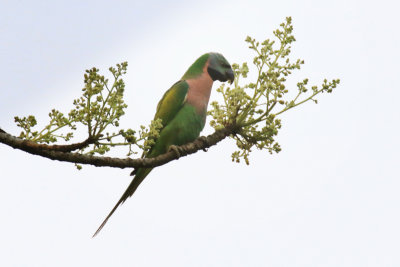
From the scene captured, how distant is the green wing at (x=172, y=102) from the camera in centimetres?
742

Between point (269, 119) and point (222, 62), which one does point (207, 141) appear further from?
point (222, 62)

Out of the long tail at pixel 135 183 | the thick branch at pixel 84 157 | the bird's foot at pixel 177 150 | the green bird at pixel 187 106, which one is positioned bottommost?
the thick branch at pixel 84 157

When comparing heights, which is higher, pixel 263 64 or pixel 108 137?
pixel 263 64

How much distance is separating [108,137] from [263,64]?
6.92 feet

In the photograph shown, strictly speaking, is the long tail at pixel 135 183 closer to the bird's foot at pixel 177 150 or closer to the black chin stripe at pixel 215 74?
the bird's foot at pixel 177 150

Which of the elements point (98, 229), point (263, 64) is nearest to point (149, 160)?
point (98, 229)

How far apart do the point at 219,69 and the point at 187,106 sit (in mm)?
693

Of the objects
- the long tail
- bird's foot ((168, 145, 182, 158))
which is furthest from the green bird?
bird's foot ((168, 145, 182, 158))

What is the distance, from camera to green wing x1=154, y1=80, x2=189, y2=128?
7416mm

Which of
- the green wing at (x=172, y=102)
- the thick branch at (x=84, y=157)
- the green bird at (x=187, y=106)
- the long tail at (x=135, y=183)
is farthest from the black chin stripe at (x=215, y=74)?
the thick branch at (x=84, y=157)

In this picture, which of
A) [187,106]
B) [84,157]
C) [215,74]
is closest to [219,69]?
[215,74]

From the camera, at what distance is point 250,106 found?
5.97 meters

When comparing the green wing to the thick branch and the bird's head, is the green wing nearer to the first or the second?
the bird's head

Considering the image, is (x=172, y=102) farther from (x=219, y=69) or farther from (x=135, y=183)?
(x=135, y=183)
